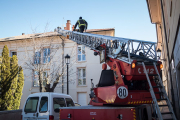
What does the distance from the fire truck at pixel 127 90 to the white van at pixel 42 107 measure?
1.10 m

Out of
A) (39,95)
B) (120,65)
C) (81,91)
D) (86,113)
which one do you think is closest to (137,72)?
(120,65)

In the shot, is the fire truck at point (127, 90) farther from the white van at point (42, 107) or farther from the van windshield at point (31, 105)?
the van windshield at point (31, 105)

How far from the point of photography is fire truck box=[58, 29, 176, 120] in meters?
5.57

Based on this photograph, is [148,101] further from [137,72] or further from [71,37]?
[71,37]

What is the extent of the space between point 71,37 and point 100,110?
7873 millimetres

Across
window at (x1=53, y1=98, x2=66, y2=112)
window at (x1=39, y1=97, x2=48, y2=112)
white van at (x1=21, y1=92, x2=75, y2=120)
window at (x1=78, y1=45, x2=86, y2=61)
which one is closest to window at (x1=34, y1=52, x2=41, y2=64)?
window at (x1=78, y1=45, x2=86, y2=61)

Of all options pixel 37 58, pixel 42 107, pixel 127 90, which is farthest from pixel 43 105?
pixel 37 58

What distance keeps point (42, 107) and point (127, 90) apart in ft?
11.8

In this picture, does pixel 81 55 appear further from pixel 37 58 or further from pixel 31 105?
pixel 31 105

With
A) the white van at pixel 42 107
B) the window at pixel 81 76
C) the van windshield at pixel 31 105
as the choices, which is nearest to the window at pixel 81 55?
the window at pixel 81 76

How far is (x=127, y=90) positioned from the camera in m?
5.82

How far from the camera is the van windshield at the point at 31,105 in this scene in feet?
25.0

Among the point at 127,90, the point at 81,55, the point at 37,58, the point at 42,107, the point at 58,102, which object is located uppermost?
the point at 81,55

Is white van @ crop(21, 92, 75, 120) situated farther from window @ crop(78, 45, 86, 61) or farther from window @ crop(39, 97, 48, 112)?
window @ crop(78, 45, 86, 61)
